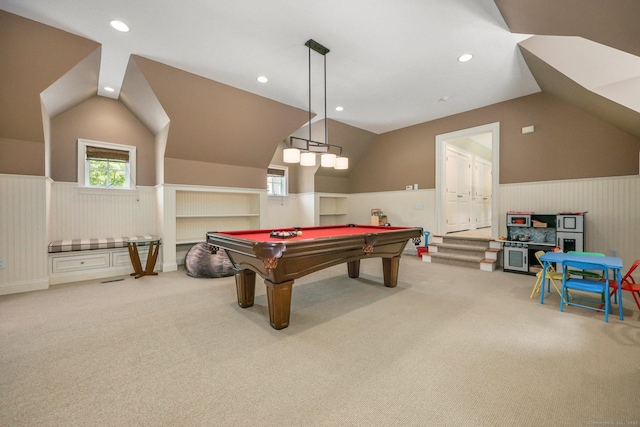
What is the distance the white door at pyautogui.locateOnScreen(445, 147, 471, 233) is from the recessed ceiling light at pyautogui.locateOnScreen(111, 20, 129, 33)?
6.21 meters

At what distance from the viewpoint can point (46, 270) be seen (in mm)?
3904

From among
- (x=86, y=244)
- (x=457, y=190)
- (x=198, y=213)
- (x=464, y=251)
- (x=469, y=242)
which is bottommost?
(x=464, y=251)

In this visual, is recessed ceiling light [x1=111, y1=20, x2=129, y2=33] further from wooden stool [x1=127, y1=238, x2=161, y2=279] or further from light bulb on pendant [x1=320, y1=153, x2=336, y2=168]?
wooden stool [x1=127, y1=238, x2=161, y2=279]

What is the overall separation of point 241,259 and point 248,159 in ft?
11.2

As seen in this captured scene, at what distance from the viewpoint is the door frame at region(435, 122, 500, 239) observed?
17.1 feet

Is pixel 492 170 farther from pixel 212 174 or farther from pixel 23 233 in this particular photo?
pixel 23 233

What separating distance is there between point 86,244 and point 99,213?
816mm

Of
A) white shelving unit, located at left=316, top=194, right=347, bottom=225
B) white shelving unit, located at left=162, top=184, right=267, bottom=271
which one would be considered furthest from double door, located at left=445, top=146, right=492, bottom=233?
white shelving unit, located at left=162, top=184, right=267, bottom=271

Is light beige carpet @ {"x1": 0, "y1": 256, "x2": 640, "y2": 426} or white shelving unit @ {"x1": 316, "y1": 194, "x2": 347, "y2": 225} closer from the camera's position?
light beige carpet @ {"x1": 0, "y1": 256, "x2": 640, "y2": 426}

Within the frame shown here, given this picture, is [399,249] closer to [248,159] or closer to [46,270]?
[248,159]

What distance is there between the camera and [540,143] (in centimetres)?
473

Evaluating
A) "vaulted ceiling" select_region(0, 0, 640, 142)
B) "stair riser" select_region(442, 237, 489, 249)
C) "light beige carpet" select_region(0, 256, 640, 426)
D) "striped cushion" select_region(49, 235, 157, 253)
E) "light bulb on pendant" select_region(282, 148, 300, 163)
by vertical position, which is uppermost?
"vaulted ceiling" select_region(0, 0, 640, 142)

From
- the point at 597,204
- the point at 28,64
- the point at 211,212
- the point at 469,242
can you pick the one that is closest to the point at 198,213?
the point at 211,212

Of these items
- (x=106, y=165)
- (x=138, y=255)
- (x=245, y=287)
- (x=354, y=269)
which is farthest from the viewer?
(x=106, y=165)
